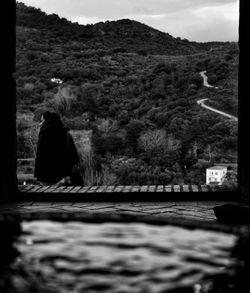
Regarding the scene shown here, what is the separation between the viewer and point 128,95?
1802cm

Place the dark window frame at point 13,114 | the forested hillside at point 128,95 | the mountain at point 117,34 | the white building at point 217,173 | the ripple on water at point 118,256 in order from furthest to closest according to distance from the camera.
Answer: the mountain at point 117,34
the forested hillside at point 128,95
the white building at point 217,173
the dark window frame at point 13,114
the ripple on water at point 118,256

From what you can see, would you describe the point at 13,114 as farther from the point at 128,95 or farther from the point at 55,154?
the point at 128,95

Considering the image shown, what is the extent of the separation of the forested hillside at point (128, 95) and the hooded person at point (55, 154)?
3.60 metres

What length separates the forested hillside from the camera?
14.0 meters

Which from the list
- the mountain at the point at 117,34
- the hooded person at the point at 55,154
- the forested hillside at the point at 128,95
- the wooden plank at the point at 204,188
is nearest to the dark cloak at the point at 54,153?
the hooded person at the point at 55,154

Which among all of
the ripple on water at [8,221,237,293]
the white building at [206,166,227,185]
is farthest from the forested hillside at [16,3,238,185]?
the ripple on water at [8,221,237,293]

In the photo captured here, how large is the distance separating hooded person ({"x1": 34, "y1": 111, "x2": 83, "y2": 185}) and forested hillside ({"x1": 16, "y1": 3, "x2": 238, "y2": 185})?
11.8 ft

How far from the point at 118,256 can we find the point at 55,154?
20.2 ft

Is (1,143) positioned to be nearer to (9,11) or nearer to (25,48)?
(9,11)

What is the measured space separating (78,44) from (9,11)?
631 inches

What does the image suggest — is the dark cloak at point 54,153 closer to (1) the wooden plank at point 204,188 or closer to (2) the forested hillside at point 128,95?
(1) the wooden plank at point 204,188

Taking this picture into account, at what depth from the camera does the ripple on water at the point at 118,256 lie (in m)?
0.78

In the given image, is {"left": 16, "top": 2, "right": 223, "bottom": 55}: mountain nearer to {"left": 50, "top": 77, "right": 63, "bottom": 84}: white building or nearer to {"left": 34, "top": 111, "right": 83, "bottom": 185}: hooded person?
{"left": 50, "top": 77, "right": 63, "bottom": 84}: white building

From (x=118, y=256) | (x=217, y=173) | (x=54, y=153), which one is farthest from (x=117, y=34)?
(x=118, y=256)
